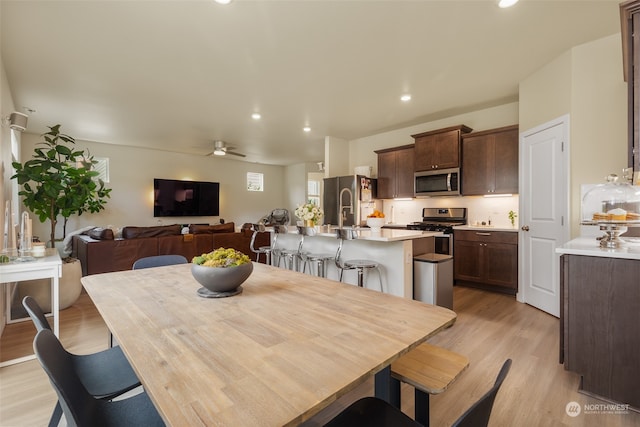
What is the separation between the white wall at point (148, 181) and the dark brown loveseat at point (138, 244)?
7.30 ft

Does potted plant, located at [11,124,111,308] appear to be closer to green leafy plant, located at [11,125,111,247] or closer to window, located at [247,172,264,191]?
green leafy plant, located at [11,125,111,247]

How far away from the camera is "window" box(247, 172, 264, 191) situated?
9391 mm

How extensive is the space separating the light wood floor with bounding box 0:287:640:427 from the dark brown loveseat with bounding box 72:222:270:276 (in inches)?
35.6

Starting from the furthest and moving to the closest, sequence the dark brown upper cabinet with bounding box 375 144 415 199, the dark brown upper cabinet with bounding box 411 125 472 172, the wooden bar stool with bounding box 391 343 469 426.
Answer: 1. the dark brown upper cabinet with bounding box 375 144 415 199
2. the dark brown upper cabinet with bounding box 411 125 472 172
3. the wooden bar stool with bounding box 391 343 469 426

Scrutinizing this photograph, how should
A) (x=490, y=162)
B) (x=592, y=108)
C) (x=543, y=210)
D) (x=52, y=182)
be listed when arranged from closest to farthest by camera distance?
(x=592, y=108) → (x=52, y=182) → (x=543, y=210) → (x=490, y=162)

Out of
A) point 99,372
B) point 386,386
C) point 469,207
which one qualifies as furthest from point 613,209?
point 99,372

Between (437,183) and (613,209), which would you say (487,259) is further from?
(613,209)

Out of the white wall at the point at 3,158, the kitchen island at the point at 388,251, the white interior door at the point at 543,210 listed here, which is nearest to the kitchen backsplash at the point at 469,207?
the white interior door at the point at 543,210

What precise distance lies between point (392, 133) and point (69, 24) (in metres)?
5.02

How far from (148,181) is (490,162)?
749cm

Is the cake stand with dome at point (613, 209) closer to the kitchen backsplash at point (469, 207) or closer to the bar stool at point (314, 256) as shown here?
the kitchen backsplash at point (469, 207)

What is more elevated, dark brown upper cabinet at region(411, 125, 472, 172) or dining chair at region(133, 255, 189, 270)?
dark brown upper cabinet at region(411, 125, 472, 172)

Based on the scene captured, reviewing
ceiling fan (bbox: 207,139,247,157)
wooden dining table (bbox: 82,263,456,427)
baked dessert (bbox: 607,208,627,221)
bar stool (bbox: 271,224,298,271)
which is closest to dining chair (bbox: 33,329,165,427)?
wooden dining table (bbox: 82,263,456,427)

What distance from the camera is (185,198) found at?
25.7 ft
